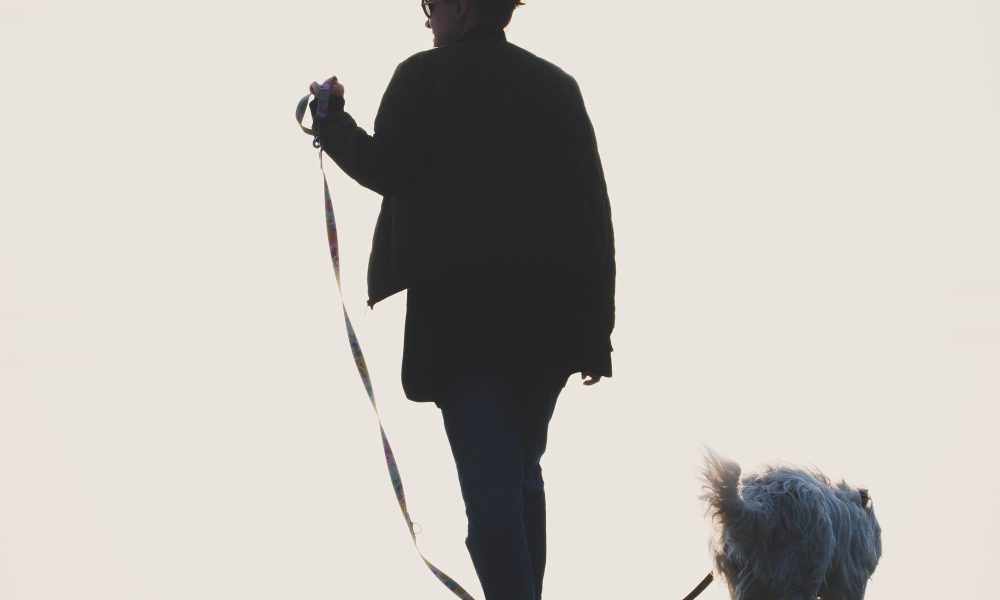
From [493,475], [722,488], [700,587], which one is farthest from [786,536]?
[493,475]

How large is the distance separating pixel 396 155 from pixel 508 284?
1.02 feet

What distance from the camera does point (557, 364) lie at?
182cm

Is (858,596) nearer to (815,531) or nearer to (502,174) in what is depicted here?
(815,531)

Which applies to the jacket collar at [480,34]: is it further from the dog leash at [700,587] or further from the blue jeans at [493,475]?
the dog leash at [700,587]

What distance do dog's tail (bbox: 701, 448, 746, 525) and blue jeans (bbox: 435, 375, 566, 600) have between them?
0.42 meters

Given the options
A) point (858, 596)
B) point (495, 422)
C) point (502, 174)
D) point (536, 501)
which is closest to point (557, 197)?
point (502, 174)

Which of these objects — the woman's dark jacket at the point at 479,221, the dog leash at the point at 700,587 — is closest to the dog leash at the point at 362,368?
the woman's dark jacket at the point at 479,221

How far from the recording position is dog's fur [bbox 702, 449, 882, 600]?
1.89 metres

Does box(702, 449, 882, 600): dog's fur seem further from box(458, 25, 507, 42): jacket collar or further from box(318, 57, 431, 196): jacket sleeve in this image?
box(458, 25, 507, 42): jacket collar

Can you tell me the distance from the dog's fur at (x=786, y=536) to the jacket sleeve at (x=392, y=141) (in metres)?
0.86

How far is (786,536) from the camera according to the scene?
6.25 feet

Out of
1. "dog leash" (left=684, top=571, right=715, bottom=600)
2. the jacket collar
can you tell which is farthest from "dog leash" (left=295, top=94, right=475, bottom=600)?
"dog leash" (left=684, top=571, right=715, bottom=600)

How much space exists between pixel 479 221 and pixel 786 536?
0.87 meters

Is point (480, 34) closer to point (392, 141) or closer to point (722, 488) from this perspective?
point (392, 141)
